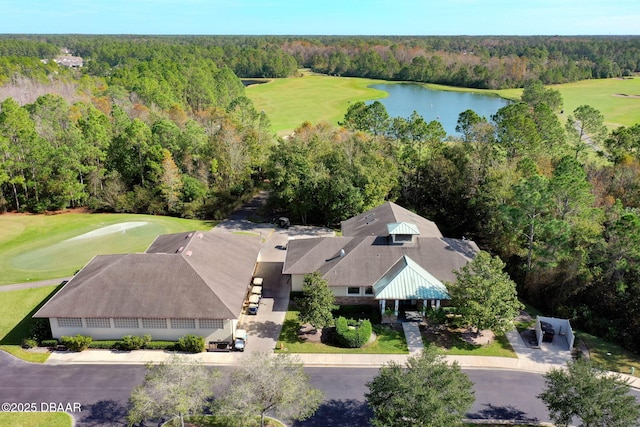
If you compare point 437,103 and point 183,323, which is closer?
point 183,323

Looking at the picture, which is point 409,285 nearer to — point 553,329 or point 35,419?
point 553,329

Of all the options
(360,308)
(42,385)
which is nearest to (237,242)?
(360,308)

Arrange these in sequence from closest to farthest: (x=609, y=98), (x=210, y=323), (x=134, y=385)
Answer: (x=134, y=385) → (x=210, y=323) → (x=609, y=98)

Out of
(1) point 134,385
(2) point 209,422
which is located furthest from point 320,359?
(1) point 134,385

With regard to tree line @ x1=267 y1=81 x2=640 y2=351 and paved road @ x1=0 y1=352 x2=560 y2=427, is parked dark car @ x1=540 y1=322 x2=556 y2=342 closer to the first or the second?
tree line @ x1=267 y1=81 x2=640 y2=351

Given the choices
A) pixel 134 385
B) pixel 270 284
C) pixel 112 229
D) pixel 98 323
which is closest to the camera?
pixel 134 385

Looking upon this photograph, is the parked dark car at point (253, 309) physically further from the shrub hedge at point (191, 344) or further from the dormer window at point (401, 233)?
the dormer window at point (401, 233)

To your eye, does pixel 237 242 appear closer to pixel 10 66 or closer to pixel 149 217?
pixel 149 217
